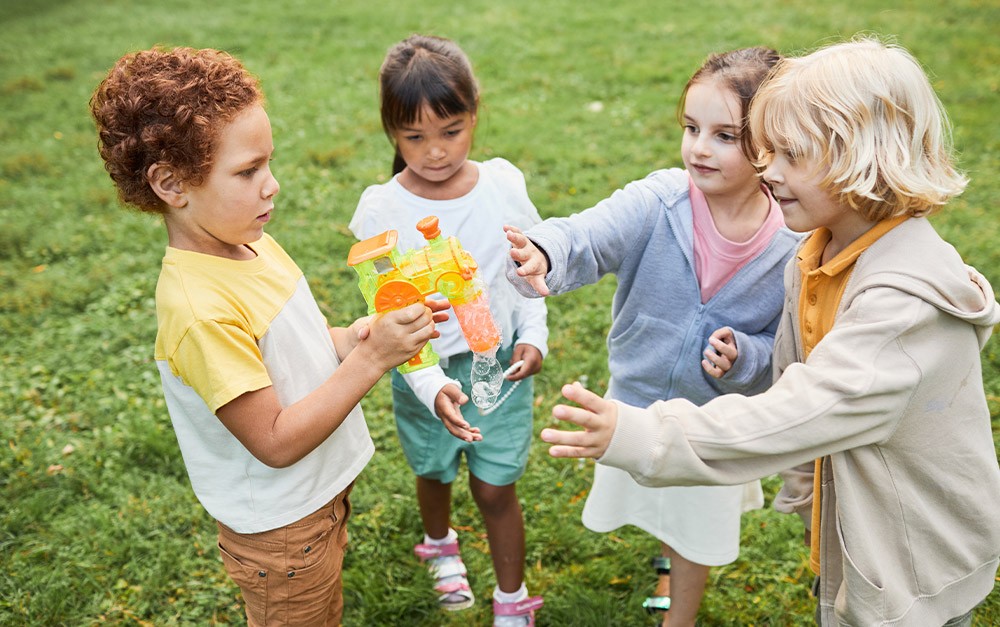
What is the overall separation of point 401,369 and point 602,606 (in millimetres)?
1267

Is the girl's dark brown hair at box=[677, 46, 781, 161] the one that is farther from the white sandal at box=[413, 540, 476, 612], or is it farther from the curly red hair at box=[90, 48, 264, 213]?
the white sandal at box=[413, 540, 476, 612]

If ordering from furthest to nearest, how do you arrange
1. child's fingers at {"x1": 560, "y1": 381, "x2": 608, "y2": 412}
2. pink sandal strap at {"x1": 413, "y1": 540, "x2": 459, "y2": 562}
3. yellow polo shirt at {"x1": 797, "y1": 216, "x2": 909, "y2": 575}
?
pink sandal strap at {"x1": 413, "y1": 540, "x2": 459, "y2": 562}
yellow polo shirt at {"x1": 797, "y1": 216, "x2": 909, "y2": 575}
child's fingers at {"x1": 560, "y1": 381, "x2": 608, "y2": 412}

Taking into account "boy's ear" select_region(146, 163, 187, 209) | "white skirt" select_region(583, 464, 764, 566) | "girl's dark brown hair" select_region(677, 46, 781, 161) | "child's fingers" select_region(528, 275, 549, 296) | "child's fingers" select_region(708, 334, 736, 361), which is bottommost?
"white skirt" select_region(583, 464, 764, 566)

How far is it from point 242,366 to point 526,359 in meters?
0.94

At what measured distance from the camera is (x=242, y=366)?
6.22 feet

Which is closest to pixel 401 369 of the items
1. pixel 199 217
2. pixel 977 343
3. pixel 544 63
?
pixel 199 217

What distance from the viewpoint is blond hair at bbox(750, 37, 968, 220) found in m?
1.73

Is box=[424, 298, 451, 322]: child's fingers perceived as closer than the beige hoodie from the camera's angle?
No

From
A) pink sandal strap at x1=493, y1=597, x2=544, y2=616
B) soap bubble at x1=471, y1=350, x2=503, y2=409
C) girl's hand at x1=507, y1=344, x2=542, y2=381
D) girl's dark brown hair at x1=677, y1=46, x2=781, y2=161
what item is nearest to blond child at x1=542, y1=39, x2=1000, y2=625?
girl's dark brown hair at x1=677, y1=46, x2=781, y2=161

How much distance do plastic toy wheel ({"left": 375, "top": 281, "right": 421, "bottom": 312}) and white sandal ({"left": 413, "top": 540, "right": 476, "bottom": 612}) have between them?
1.51 meters

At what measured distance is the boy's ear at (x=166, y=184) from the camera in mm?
1918

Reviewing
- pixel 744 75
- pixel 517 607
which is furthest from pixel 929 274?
pixel 517 607

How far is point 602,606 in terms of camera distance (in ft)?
9.77

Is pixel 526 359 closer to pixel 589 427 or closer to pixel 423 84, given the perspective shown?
pixel 423 84
